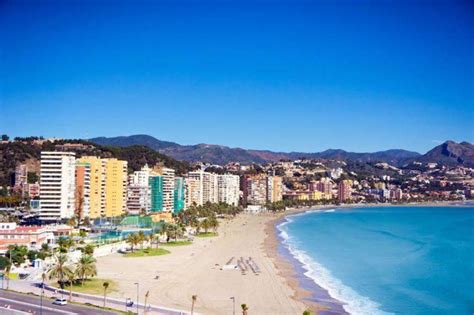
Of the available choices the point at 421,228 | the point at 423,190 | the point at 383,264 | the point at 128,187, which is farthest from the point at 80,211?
the point at 423,190

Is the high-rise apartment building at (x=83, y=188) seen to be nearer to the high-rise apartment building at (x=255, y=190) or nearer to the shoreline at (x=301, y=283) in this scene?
the shoreline at (x=301, y=283)

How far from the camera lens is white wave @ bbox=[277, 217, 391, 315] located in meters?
18.1

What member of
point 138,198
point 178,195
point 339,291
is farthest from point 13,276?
point 178,195

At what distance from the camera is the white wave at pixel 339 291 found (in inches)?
712

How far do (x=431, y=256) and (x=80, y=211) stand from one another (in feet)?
77.8

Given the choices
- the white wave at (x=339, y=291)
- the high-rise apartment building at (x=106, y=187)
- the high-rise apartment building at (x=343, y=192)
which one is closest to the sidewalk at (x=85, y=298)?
the white wave at (x=339, y=291)

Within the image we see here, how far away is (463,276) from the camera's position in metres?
26.0

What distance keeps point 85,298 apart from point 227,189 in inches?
2511

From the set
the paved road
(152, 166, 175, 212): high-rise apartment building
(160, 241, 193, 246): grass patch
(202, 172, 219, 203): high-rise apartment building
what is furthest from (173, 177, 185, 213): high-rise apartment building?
the paved road

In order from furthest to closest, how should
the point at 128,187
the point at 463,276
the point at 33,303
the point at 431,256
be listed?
the point at 128,187, the point at 431,256, the point at 463,276, the point at 33,303

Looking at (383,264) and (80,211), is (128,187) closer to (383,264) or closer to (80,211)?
(80,211)

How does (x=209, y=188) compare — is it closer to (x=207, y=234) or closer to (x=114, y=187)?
(x=114, y=187)

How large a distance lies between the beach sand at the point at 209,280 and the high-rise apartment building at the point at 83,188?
1202 centimetres

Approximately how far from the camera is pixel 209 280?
22406 millimetres
